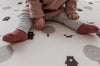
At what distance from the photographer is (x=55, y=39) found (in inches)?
21.6

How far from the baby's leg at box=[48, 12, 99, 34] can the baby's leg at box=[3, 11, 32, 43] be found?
0.56 feet

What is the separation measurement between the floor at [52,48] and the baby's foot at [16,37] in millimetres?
21

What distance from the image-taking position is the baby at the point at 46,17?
20.9 inches

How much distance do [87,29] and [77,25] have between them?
60mm

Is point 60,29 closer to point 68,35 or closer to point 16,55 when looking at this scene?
point 68,35

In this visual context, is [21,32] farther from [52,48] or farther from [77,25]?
[77,25]

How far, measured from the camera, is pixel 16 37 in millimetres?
502

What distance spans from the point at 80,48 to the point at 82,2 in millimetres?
523

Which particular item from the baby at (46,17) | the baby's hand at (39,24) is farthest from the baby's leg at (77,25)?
the baby's hand at (39,24)

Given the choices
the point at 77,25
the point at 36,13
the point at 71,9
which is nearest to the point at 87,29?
the point at 77,25

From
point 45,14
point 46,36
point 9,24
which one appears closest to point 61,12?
point 45,14

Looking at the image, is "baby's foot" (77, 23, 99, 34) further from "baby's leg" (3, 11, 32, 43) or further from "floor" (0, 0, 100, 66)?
"baby's leg" (3, 11, 32, 43)

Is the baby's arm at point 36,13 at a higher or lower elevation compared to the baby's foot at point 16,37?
higher

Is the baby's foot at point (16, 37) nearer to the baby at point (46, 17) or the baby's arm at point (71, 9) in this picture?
the baby at point (46, 17)
